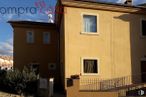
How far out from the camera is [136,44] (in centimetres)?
2514

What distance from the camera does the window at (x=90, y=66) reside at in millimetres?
23513

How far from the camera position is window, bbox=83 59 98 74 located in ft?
77.1

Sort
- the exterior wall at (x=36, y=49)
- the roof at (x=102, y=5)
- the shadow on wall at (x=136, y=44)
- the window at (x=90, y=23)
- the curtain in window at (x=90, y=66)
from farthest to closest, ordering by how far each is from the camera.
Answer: the exterior wall at (x=36, y=49)
the shadow on wall at (x=136, y=44)
the window at (x=90, y=23)
the curtain in window at (x=90, y=66)
the roof at (x=102, y=5)

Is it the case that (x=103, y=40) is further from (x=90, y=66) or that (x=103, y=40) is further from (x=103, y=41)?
(x=90, y=66)

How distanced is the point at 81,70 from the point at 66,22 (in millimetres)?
3836

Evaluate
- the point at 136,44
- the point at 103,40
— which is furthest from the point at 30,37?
the point at 136,44

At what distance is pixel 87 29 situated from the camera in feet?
78.5

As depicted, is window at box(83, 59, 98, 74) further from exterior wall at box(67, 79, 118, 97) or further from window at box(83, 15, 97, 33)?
exterior wall at box(67, 79, 118, 97)

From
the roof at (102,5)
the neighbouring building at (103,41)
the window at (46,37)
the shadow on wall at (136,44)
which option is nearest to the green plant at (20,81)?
the neighbouring building at (103,41)

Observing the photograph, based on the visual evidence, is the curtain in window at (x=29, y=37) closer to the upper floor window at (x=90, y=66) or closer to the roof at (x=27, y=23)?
the roof at (x=27, y=23)

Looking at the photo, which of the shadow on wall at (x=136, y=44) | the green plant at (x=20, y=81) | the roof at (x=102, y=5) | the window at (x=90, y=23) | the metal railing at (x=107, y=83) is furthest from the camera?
the shadow on wall at (x=136, y=44)

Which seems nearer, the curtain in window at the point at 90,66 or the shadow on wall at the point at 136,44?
the curtain in window at the point at 90,66

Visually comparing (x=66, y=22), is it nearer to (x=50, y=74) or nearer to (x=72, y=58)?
(x=72, y=58)

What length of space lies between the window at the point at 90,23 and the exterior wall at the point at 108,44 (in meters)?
0.37
